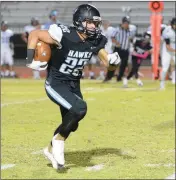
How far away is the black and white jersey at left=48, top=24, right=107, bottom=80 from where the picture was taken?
5191 mm

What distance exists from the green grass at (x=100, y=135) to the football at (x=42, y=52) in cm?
98

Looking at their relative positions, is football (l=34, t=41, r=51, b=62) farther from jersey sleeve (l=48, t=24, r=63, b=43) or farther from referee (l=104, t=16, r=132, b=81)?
referee (l=104, t=16, r=132, b=81)

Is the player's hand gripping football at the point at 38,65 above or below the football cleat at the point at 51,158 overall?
above

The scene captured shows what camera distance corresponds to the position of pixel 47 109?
9.50 metres

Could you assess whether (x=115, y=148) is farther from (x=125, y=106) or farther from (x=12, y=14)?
(x=12, y=14)

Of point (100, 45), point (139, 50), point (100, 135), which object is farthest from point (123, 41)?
point (100, 45)

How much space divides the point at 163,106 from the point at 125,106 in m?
0.63

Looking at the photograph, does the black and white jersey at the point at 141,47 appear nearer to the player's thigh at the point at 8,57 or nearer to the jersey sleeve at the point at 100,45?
the player's thigh at the point at 8,57

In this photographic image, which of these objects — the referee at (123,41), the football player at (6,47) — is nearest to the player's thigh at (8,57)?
the football player at (6,47)

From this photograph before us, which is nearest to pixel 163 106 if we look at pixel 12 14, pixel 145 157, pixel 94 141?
pixel 94 141

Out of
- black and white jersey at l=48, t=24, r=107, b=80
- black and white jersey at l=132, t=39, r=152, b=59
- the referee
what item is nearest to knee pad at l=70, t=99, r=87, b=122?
black and white jersey at l=48, t=24, r=107, b=80

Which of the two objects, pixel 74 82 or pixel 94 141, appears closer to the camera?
pixel 74 82

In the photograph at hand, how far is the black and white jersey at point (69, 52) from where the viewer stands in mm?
5191

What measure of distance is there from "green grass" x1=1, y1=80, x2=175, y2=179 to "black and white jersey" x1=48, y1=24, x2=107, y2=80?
847 mm
